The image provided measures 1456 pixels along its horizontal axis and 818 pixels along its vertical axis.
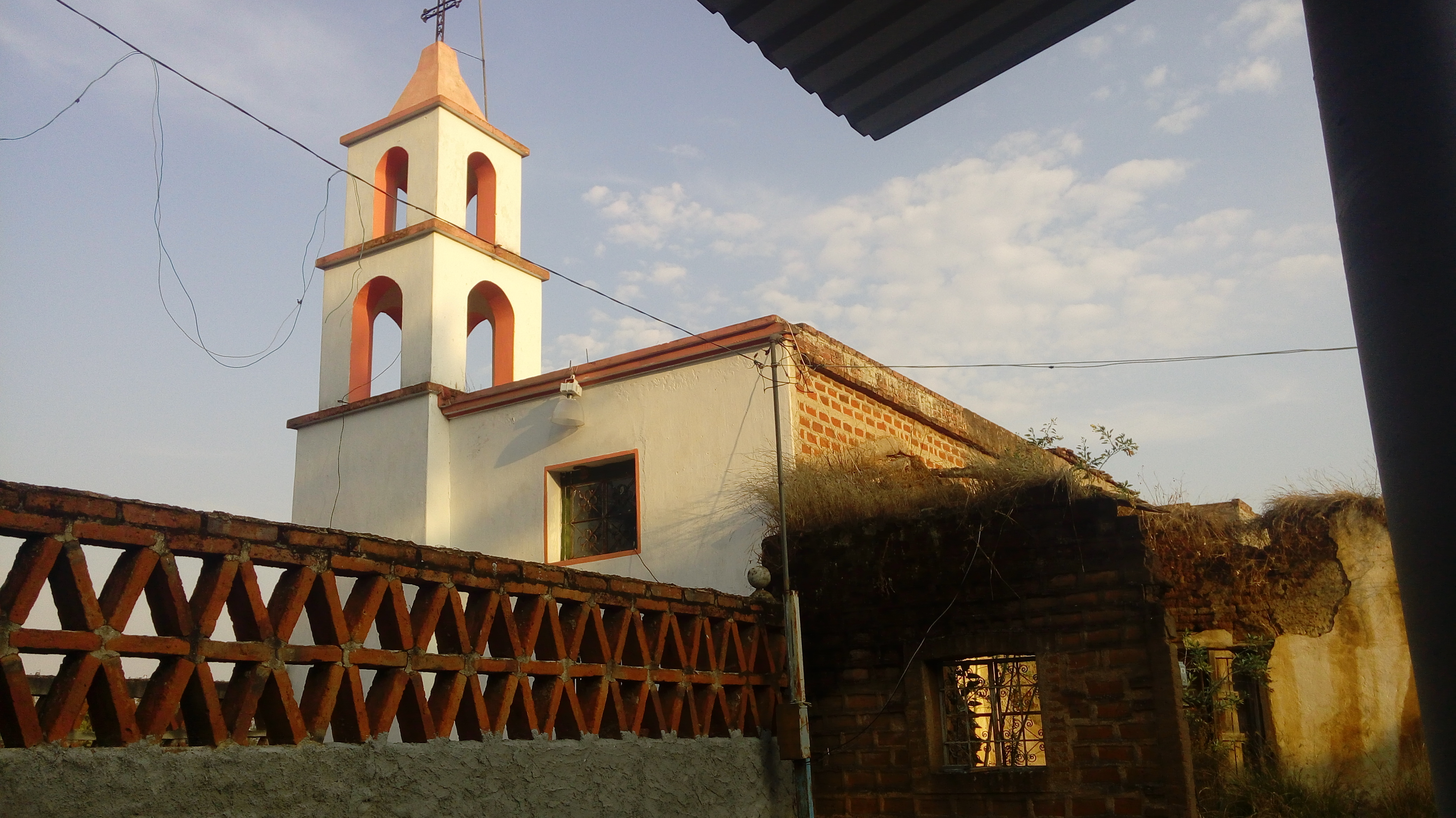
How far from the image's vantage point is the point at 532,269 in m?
14.6

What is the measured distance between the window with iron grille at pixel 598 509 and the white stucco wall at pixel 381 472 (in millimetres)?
1544

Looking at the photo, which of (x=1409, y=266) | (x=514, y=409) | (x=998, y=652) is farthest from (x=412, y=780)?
(x=514, y=409)

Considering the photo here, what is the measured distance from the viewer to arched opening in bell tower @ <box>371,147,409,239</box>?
14.2 metres

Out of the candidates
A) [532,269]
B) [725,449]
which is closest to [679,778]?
[725,449]

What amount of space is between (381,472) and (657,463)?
3593 millimetres

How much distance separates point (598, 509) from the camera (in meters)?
11.4

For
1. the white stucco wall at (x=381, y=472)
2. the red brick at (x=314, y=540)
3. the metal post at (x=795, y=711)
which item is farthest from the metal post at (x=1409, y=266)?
the white stucco wall at (x=381, y=472)

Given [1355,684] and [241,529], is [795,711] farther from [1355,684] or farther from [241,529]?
[241,529]

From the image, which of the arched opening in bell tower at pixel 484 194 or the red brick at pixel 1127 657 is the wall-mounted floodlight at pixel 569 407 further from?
the red brick at pixel 1127 657

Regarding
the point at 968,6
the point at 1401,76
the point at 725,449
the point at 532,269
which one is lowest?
the point at 1401,76

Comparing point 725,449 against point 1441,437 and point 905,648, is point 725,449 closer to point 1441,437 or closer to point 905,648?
point 905,648

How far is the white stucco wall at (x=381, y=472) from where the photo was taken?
12.1 metres

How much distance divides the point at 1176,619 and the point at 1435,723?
31.0ft

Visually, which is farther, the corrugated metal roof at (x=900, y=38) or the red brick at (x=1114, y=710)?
the red brick at (x=1114, y=710)
